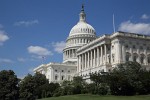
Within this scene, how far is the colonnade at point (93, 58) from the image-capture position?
130m

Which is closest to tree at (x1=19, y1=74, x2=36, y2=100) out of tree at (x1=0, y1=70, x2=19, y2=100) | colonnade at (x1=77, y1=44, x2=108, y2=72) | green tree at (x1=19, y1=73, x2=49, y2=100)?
green tree at (x1=19, y1=73, x2=49, y2=100)

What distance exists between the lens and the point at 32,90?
124m

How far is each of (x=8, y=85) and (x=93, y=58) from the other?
1633 inches

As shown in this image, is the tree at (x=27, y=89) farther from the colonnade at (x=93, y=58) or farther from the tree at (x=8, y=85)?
the colonnade at (x=93, y=58)

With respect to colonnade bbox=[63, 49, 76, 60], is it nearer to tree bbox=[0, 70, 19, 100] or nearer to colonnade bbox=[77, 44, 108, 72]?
colonnade bbox=[77, 44, 108, 72]

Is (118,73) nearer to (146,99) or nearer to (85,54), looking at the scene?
(146,99)

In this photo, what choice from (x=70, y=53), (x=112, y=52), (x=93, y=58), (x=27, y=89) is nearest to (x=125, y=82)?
(x=112, y=52)

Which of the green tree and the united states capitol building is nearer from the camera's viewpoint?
the green tree

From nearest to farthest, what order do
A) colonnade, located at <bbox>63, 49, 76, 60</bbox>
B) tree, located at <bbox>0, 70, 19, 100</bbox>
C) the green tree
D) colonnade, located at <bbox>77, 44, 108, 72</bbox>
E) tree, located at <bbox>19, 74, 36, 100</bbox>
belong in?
the green tree → tree, located at <bbox>19, 74, 36, 100</bbox> → tree, located at <bbox>0, 70, 19, 100</bbox> → colonnade, located at <bbox>77, 44, 108, 72</bbox> → colonnade, located at <bbox>63, 49, 76, 60</bbox>

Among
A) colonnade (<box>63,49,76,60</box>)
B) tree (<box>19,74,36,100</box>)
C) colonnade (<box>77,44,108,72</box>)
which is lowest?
tree (<box>19,74,36,100</box>)

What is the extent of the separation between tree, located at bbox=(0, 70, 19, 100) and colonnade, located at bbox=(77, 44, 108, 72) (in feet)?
119

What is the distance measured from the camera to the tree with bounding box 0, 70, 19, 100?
122125 millimetres

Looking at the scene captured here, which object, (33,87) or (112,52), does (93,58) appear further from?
(33,87)

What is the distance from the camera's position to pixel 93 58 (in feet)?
458
